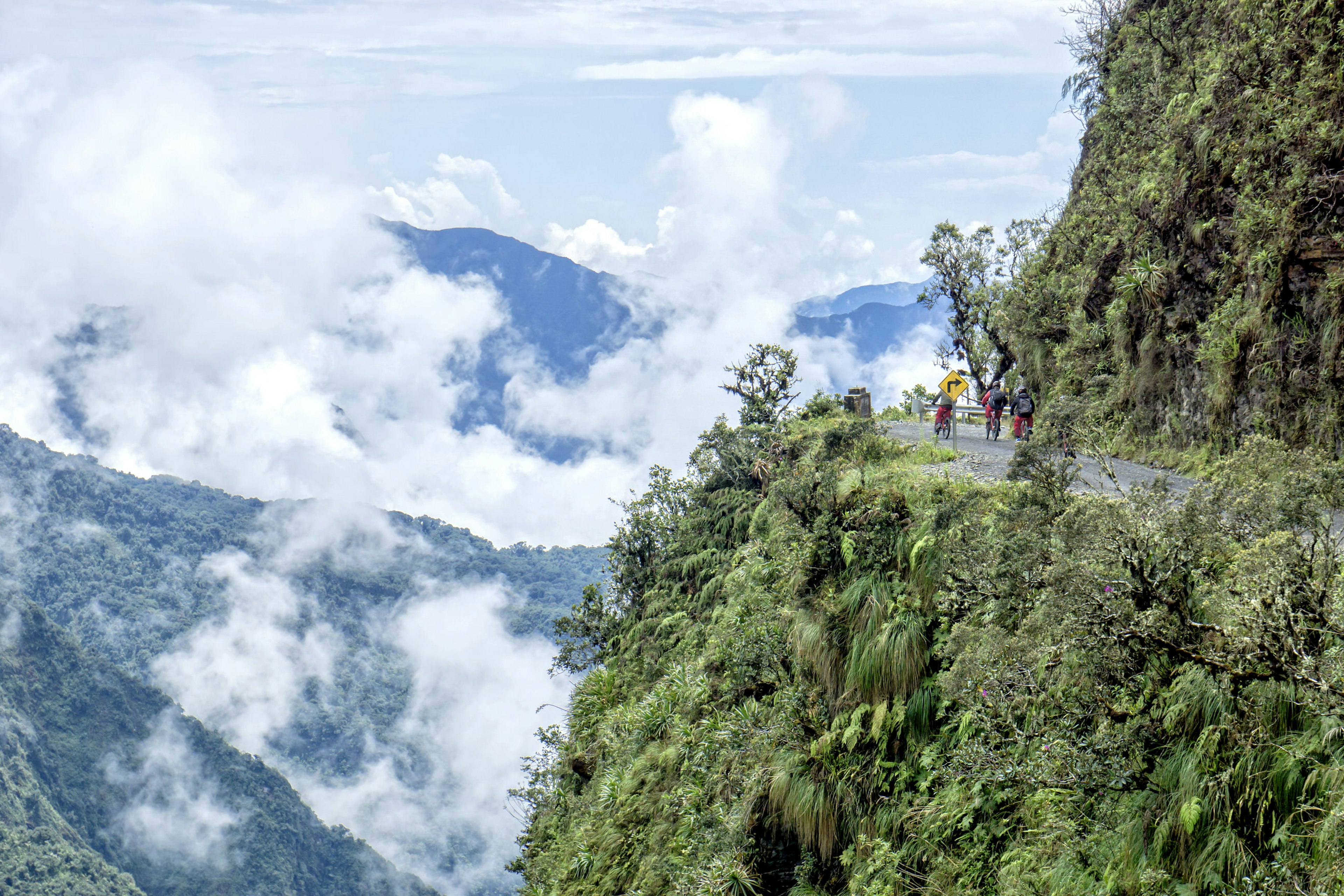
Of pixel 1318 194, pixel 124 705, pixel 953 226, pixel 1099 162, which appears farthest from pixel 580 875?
pixel 124 705

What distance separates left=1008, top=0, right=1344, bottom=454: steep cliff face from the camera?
473 inches

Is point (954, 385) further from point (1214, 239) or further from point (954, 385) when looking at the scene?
point (1214, 239)

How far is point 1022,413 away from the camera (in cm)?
1842

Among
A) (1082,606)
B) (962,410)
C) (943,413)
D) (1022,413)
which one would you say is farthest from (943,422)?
(1082,606)

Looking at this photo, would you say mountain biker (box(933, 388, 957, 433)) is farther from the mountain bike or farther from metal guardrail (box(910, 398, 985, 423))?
metal guardrail (box(910, 398, 985, 423))

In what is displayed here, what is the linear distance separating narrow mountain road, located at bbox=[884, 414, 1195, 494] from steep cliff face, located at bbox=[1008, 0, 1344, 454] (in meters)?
0.95

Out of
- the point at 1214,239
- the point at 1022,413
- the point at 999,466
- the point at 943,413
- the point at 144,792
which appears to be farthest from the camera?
the point at 144,792

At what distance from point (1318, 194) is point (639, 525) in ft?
64.3

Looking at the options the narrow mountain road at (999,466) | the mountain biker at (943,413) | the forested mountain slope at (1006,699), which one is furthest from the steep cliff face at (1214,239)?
the forested mountain slope at (1006,699)

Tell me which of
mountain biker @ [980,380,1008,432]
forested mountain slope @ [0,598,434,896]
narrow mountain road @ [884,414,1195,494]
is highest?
mountain biker @ [980,380,1008,432]

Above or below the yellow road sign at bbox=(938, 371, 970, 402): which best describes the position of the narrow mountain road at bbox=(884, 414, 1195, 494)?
below

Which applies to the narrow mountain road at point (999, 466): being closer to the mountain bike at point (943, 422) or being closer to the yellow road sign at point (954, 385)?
the mountain bike at point (943, 422)

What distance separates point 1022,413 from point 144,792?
559 feet

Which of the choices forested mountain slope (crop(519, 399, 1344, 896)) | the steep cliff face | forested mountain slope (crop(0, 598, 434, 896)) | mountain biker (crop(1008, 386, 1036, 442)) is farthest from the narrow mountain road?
forested mountain slope (crop(0, 598, 434, 896))
